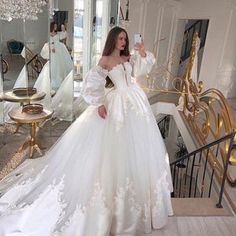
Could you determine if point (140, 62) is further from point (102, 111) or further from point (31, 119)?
point (31, 119)

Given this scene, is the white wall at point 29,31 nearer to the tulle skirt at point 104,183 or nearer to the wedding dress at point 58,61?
the wedding dress at point 58,61

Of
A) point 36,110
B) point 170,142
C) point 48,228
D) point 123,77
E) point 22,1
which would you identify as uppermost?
point 22,1

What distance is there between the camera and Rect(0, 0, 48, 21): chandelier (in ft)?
9.74

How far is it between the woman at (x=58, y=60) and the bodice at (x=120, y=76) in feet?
6.28

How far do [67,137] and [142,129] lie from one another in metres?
0.58

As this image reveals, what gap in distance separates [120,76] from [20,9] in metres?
1.81

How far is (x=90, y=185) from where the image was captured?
182 centimetres

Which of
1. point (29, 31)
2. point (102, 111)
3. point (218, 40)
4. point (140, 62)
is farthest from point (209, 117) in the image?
point (218, 40)

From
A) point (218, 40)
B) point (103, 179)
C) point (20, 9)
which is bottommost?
point (103, 179)

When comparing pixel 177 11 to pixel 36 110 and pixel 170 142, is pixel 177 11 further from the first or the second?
pixel 36 110

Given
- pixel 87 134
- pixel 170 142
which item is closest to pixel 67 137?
pixel 87 134

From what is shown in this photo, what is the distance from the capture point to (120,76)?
1.99 m

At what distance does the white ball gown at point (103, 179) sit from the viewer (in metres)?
1.79

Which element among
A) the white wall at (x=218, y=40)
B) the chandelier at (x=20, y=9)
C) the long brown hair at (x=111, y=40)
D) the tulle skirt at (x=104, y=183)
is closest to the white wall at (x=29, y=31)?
the chandelier at (x=20, y=9)
